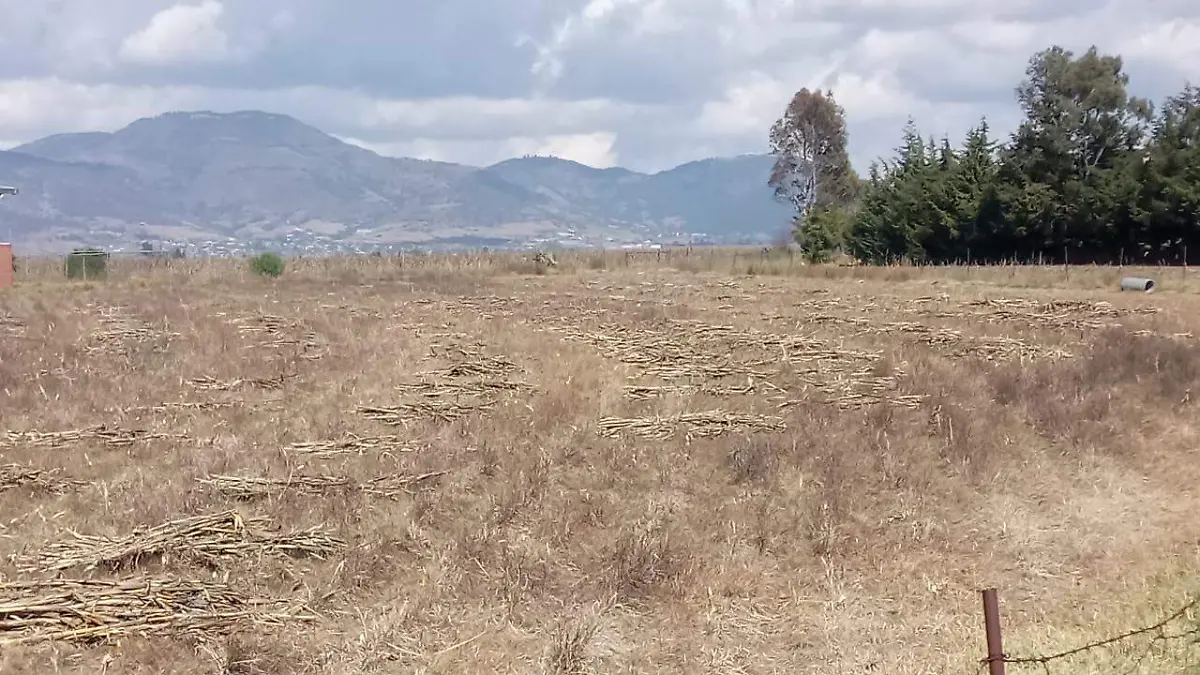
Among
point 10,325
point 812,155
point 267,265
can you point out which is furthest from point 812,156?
point 10,325

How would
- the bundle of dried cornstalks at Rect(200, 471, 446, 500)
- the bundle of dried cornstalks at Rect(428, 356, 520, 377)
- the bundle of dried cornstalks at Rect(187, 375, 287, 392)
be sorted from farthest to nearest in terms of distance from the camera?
the bundle of dried cornstalks at Rect(428, 356, 520, 377) → the bundle of dried cornstalks at Rect(187, 375, 287, 392) → the bundle of dried cornstalks at Rect(200, 471, 446, 500)

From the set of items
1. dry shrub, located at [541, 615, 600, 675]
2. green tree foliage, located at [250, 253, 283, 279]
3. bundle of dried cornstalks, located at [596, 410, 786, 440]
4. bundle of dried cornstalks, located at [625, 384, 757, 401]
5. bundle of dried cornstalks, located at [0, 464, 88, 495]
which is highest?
green tree foliage, located at [250, 253, 283, 279]

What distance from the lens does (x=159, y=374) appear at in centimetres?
1405

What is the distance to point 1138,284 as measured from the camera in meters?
25.9

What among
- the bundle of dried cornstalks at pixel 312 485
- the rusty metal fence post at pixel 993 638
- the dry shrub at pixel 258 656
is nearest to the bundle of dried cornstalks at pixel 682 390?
the bundle of dried cornstalks at pixel 312 485

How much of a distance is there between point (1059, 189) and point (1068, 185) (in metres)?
0.78

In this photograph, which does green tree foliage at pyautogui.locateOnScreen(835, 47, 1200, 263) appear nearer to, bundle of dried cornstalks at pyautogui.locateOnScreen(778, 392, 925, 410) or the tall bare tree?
the tall bare tree

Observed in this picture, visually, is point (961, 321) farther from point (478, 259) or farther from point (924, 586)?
point (478, 259)

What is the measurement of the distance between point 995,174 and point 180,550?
36.0 meters

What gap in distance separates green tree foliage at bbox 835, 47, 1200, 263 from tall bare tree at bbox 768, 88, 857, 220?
16307 mm

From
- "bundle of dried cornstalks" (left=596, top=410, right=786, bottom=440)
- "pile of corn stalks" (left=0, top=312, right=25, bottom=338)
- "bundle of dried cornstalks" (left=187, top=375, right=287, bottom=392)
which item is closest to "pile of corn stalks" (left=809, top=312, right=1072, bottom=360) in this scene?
"bundle of dried cornstalks" (left=596, top=410, right=786, bottom=440)

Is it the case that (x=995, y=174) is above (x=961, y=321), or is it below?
above

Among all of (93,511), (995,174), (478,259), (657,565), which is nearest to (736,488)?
(657,565)

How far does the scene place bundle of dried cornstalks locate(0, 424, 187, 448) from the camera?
33.5ft
